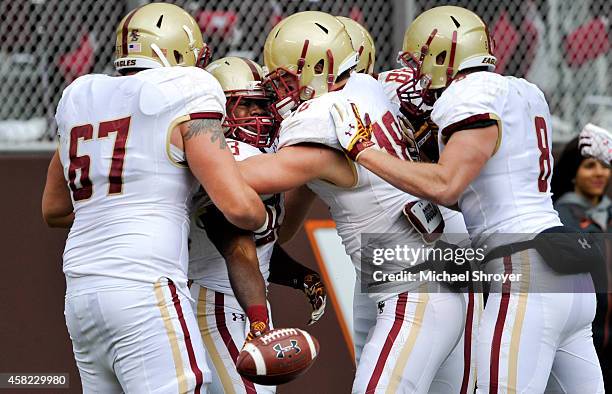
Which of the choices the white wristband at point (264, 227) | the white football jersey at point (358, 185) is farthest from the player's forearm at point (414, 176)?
the white wristband at point (264, 227)

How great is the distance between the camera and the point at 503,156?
13.1ft

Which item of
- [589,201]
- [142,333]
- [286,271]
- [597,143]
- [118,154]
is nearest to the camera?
[142,333]

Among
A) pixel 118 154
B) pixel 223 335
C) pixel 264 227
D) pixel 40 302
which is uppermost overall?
pixel 118 154

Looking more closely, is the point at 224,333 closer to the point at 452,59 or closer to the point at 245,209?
the point at 245,209

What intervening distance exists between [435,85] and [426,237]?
64 cm

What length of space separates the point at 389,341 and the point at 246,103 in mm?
1095

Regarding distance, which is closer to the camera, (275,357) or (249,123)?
(275,357)

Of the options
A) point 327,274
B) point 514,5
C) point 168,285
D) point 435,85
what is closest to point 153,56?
point 168,285

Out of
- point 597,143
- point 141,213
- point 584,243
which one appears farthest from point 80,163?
point 597,143

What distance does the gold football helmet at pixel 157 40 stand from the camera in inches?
155

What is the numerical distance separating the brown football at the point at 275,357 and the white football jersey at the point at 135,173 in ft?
1.12

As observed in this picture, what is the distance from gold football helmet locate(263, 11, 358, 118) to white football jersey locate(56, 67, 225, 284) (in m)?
0.46

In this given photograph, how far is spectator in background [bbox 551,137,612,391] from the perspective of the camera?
5.88 metres

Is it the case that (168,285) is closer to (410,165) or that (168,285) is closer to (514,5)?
(410,165)
